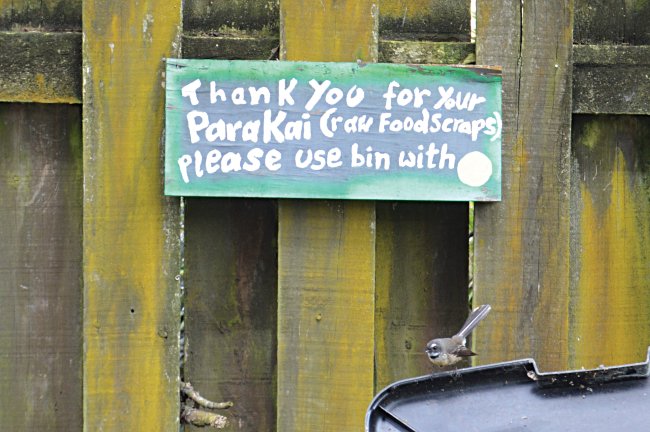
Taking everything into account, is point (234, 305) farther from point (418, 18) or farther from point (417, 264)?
point (418, 18)

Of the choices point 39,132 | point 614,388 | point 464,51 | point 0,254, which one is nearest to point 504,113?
point 464,51

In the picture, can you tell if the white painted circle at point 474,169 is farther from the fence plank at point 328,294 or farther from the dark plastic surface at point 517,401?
the dark plastic surface at point 517,401

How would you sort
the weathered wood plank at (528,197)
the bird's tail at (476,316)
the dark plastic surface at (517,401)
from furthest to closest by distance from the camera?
1. the weathered wood plank at (528,197)
2. the bird's tail at (476,316)
3. the dark plastic surface at (517,401)

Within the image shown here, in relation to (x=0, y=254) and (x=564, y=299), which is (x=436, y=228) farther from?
(x=0, y=254)

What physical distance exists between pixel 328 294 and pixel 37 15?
4.36ft

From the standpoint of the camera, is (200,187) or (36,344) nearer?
(200,187)

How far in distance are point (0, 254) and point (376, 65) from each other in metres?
1.41

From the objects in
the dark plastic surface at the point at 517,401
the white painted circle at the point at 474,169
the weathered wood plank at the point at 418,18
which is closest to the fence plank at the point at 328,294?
the weathered wood plank at the point at 418,18

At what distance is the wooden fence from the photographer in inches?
115

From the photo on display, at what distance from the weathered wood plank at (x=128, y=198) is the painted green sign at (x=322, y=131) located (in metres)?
0.10

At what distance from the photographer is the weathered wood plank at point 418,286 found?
3.13 meters

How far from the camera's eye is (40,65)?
2.94 meters

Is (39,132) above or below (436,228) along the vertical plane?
above

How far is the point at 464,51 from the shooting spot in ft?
9.96
